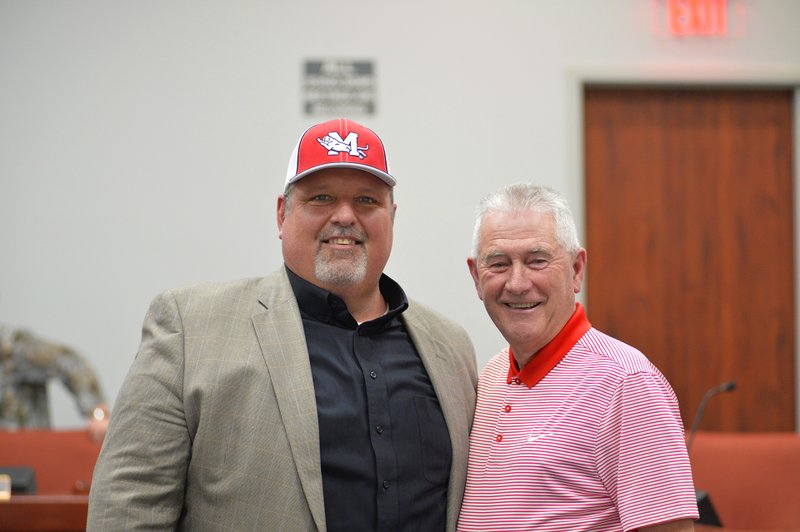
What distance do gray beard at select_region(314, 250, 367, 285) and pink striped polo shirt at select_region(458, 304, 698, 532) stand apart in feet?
1.29

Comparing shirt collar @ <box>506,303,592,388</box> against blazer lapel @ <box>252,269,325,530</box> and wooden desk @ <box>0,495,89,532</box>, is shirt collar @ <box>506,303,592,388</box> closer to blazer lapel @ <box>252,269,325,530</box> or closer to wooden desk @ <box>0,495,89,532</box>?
blazer lapel @ <box>252,269,325,530</box>

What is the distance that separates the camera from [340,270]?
1.92 metres

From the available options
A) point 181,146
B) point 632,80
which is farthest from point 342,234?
point 632,80

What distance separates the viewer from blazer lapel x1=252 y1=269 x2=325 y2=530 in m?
1.69

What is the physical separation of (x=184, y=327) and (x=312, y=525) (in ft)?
1.48

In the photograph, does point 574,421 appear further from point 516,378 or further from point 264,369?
point 264,369

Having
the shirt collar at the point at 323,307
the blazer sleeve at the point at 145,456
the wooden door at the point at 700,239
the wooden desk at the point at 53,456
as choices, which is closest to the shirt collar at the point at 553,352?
the shirt collar at the point at 323,307

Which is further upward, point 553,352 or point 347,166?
point 347,166

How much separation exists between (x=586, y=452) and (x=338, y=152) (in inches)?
30.6

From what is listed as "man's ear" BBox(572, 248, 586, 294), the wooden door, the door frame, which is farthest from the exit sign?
"man's ear" BBox(572, 248, 586, 294)

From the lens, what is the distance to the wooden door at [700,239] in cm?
448

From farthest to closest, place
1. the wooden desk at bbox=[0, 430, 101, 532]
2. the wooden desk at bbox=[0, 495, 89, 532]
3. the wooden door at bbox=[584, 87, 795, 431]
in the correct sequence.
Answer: the wooden door at bbox=[584, 87, 795, 431] < the wooden desk at bbox=[0, 430, 101, 532] < the wooden desk at bbox=[0, 495, 89, 532]

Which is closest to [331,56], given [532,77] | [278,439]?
[532,77]

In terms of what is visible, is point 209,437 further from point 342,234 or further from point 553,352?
point 553,352
